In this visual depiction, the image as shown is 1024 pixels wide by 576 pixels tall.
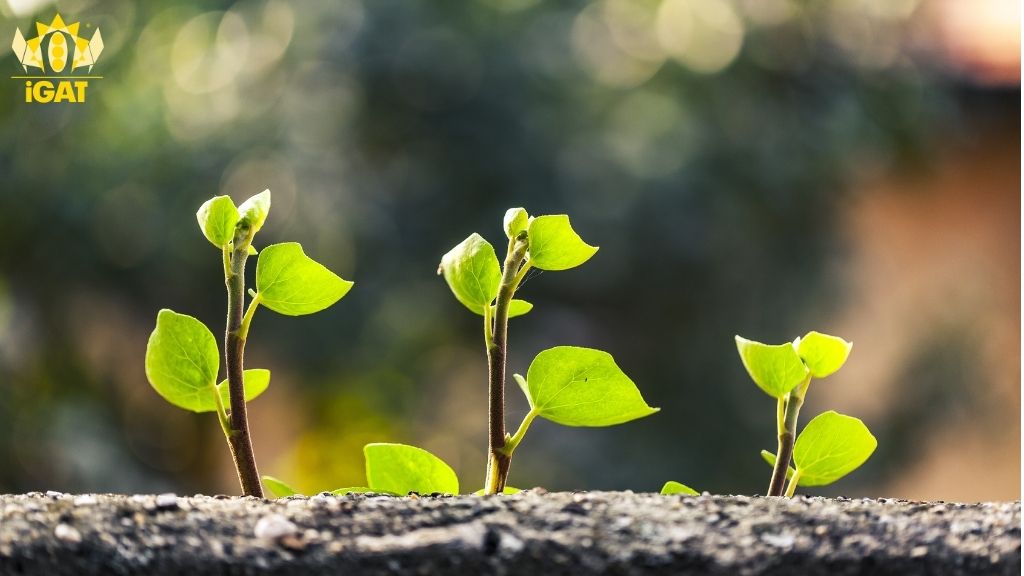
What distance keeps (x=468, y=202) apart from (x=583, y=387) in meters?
2.04

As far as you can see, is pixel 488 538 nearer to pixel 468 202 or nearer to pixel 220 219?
pixel 220 219

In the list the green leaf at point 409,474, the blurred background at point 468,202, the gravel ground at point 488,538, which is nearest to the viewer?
the gravel ground at point 488,538

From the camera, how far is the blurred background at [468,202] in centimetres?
229

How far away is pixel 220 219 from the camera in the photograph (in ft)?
0.93

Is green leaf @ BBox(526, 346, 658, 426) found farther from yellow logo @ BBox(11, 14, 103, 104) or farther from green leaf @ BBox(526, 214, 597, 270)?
yellow logo @ BBox(11, 14, 103, 104)

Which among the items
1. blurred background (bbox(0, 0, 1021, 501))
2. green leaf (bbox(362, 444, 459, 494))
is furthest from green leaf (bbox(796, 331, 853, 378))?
blurred background (bbox(0, 0, 1021, 501))

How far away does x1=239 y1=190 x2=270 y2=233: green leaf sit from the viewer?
0.28 metres

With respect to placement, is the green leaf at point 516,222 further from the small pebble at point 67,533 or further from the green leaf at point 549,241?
the small pebble at point 67,533

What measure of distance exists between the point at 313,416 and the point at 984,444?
6.24 feet

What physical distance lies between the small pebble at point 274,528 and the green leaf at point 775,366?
141 millimetres

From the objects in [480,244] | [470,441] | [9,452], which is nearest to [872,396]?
[470,441]

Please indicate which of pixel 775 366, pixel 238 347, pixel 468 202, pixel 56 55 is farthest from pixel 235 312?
pixel 468 202

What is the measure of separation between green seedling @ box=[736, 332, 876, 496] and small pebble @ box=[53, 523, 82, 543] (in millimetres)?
184

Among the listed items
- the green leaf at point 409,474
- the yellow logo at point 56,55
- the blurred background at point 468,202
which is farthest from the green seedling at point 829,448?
the blurred background at point 468,202
